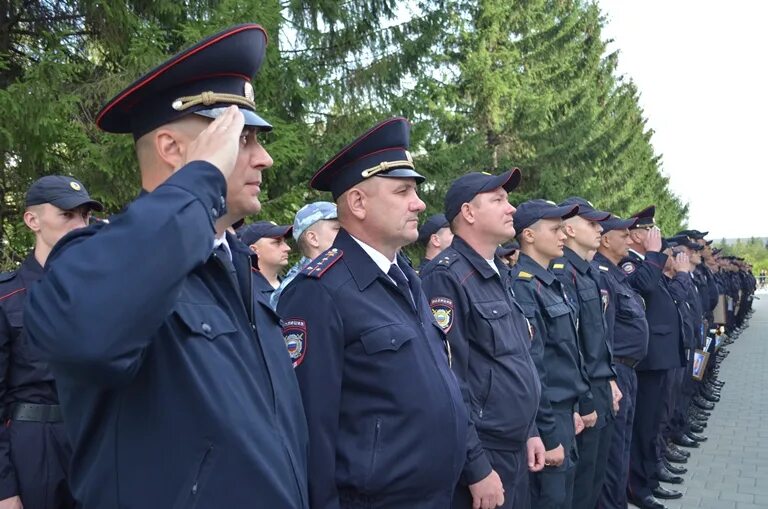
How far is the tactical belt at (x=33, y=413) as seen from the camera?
10.4 ft

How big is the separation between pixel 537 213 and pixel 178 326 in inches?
143

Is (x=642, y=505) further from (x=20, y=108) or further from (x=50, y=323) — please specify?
(x=20, y=108)

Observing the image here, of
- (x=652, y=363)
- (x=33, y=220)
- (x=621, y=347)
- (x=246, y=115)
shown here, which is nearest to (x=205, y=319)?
(x=246, y=115)

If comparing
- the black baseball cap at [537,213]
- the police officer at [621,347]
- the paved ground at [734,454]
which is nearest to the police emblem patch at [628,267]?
the police officer at [621,347]

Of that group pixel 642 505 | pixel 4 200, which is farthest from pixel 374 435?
pixel 4 200

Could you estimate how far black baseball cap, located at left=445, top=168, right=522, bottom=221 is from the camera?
3949 mm

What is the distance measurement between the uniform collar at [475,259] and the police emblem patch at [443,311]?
300mm

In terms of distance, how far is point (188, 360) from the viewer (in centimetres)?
150

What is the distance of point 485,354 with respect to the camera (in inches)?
135

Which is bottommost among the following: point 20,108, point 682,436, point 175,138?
point 682,436

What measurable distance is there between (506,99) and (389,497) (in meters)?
15.7

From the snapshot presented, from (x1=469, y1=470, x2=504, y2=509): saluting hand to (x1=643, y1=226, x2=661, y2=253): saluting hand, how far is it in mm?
4414

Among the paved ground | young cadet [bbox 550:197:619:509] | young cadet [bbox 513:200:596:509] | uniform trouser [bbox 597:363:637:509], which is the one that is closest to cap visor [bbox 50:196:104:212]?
young cadet [bbox 513:200:596:509]

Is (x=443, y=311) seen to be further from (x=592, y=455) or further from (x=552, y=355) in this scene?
(x=592, y=455)
